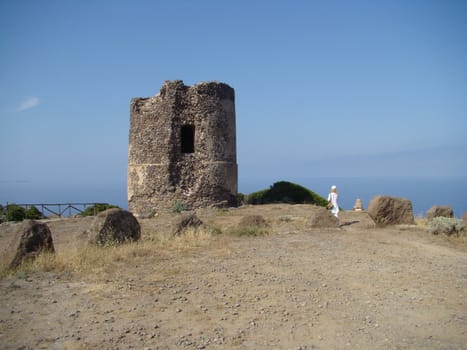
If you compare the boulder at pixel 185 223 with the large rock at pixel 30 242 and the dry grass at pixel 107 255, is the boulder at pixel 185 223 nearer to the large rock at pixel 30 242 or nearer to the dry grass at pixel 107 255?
the dry grass at pixel 107 255

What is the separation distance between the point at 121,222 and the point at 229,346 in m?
5.59

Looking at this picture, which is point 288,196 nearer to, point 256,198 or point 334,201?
point 256,198

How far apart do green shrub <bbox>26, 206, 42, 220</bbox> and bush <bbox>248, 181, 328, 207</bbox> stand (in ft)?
37.4

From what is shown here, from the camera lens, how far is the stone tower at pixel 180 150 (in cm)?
1764

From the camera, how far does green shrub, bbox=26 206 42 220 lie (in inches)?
792

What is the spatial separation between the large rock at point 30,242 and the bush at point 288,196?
54.2 feet

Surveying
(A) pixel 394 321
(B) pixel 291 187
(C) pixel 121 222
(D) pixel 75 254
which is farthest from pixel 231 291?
(B) pixel 291 187

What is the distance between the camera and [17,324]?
4.78 meters

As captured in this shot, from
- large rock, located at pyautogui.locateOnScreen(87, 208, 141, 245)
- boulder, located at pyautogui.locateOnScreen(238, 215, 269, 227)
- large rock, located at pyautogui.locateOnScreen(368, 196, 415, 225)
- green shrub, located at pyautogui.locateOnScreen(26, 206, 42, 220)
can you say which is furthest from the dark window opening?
large rock, located at pyautogui.locateOnScreen(87, 208, 141, 245)

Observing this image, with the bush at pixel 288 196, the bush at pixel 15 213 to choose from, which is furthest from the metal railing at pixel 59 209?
the bush at pixel 288 196

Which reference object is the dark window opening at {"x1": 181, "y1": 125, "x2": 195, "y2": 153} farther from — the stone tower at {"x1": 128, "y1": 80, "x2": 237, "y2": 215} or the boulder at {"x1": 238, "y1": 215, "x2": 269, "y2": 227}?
the boulder at {"x1": 238, "y1": 215, "x2": 269, "y2": 227}

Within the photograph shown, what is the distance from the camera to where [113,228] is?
353 inches

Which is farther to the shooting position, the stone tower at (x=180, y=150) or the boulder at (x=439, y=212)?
the stone tower at (x=180, y=150)

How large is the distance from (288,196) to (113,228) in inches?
612
